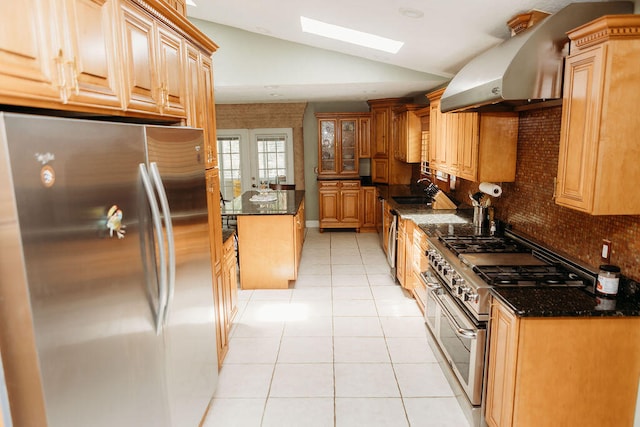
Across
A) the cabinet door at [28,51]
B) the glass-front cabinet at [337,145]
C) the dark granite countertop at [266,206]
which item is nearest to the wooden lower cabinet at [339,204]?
the glass-front cabinet at [337,145]

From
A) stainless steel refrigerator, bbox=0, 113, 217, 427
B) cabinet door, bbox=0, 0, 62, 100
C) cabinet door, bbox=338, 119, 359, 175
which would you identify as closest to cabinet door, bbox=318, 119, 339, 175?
cabinet door, bbox=338, 119, 359, 175

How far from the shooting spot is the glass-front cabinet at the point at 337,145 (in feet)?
24.2

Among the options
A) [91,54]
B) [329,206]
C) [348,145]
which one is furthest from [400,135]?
[91,54]

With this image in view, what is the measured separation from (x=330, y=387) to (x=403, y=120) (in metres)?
4.46

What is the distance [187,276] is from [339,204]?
5388 mm

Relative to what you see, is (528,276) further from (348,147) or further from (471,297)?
(348,147)

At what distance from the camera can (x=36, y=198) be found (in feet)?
3.50

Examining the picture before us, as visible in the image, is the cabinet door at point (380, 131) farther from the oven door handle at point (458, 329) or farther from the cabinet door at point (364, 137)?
the oven door handle at point (458, 329)

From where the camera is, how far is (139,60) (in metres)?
1.78

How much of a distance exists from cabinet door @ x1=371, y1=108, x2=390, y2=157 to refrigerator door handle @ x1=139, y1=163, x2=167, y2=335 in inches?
230

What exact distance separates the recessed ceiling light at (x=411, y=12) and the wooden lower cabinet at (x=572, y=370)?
2200 mm

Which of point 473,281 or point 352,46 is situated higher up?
point 352,46

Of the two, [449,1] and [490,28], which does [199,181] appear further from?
Answer: [490,28]

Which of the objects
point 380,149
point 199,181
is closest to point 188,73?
point 199,181
